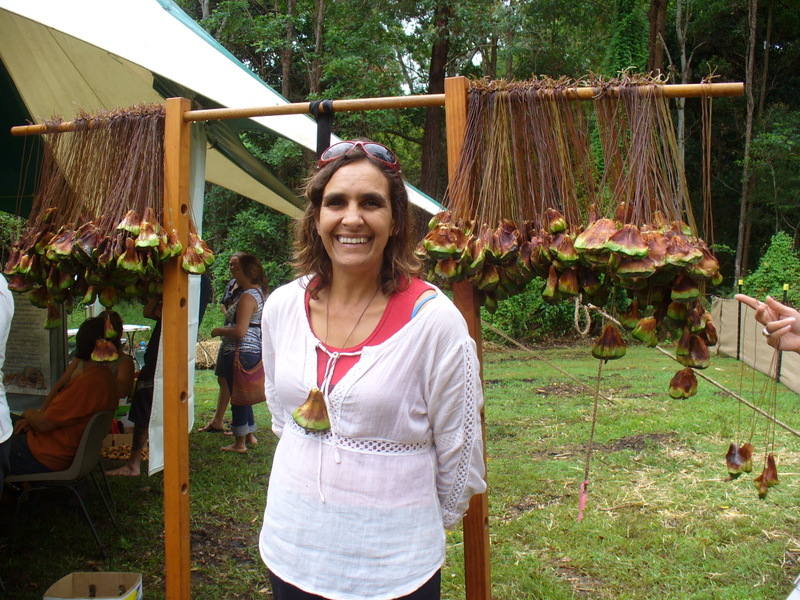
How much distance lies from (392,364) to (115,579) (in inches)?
65.9

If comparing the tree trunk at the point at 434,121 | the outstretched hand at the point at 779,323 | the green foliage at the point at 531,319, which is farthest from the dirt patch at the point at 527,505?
the tree trunk at the point at 434,121

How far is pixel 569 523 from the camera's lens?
3578 millimetres

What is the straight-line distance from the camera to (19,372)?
4.26m

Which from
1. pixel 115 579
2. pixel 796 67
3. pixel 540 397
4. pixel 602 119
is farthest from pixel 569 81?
pixel 796 67

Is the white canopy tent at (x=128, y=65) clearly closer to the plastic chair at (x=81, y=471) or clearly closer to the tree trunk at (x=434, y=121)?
the plastic chair at (x=81, y=471)

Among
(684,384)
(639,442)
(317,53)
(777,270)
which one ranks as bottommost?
(639,442)

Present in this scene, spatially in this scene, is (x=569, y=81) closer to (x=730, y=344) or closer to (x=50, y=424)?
(x=50, y=424)

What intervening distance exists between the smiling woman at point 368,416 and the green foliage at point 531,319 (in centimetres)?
1032

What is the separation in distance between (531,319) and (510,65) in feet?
18.9

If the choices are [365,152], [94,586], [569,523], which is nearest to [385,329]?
[365,152]

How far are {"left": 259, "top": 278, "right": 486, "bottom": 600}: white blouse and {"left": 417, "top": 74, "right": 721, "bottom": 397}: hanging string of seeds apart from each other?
18.5 inches

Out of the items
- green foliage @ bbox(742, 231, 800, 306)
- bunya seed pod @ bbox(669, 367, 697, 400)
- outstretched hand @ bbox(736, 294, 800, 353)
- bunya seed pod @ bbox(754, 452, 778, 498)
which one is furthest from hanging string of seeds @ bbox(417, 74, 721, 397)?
green foliage @ bbox(742, 231, 800, 306)

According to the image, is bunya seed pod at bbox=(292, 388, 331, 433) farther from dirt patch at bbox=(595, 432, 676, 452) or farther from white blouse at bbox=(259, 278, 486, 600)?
dirt patch at bbox=(595, 432, 676, 452)

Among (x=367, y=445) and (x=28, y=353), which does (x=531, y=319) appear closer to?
(x=28, y=353)
